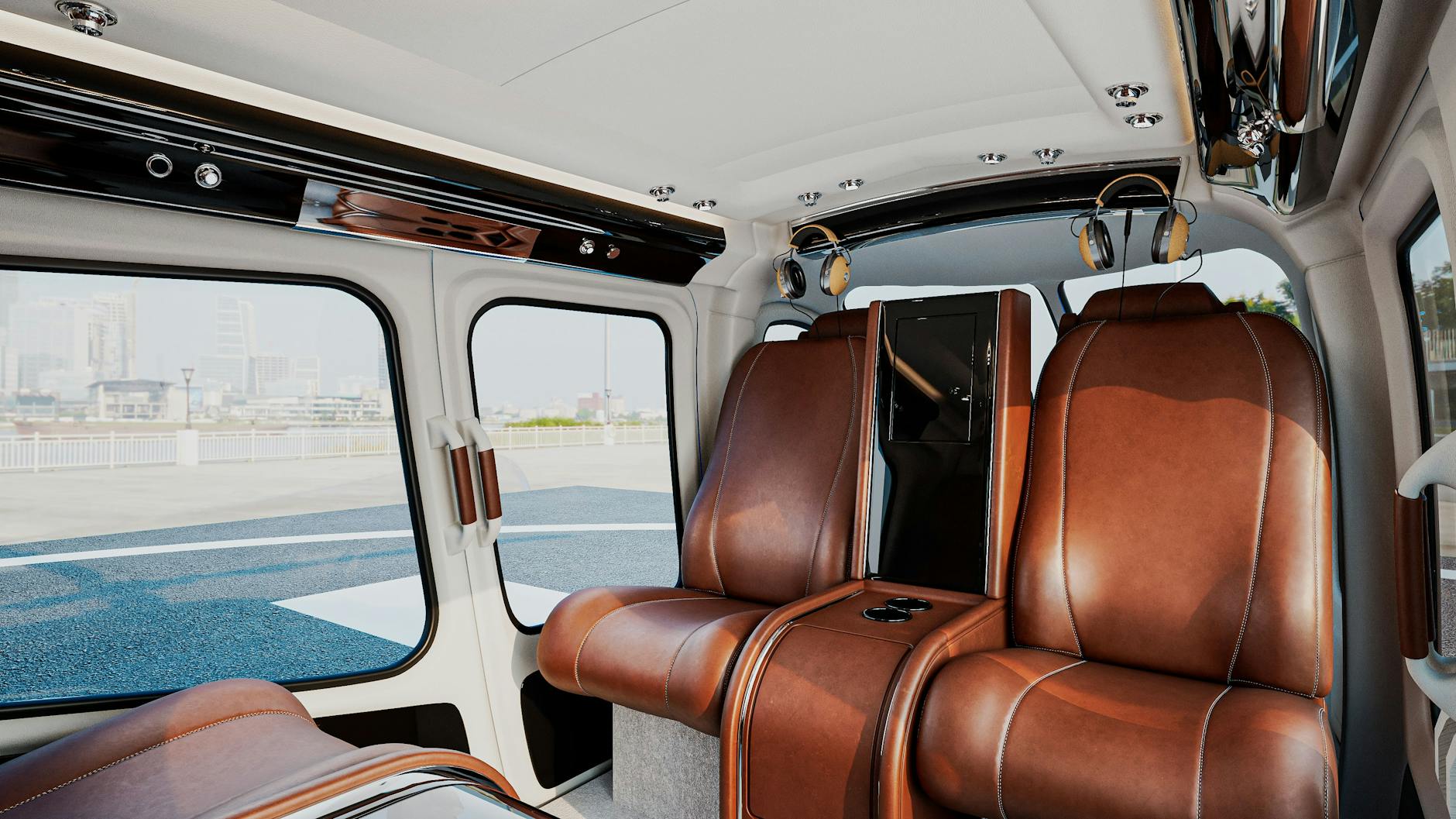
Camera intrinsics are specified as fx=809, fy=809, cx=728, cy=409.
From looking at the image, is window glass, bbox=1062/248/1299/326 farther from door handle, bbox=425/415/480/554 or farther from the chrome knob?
the chrome knob

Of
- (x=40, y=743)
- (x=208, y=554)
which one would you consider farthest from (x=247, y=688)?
(x=208, y=554)

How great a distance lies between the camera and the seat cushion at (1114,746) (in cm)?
159

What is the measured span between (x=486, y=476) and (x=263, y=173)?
118cm

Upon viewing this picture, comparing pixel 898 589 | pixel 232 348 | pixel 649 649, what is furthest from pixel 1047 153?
pixel 232 348

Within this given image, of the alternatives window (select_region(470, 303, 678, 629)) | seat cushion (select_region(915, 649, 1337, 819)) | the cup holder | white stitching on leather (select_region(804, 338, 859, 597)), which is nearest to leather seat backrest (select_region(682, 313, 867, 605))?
white stitching on leather (select_region(804, 338, 859, 597))

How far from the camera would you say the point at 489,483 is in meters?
2.84

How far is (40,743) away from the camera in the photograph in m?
2.01

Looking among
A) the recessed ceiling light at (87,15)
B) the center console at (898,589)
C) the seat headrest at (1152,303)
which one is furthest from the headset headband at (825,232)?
the recessed ceiling light at (87,15)

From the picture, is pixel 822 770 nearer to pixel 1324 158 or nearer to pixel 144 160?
pixel 1324 158

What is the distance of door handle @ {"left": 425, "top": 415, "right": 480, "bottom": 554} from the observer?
9.11 feet

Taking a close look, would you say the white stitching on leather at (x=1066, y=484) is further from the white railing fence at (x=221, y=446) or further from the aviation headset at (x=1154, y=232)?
the white railing fence at (x=221, y=446)

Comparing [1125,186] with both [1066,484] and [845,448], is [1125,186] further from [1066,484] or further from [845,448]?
[845,448]

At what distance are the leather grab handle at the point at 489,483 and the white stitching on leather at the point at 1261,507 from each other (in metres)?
2.27

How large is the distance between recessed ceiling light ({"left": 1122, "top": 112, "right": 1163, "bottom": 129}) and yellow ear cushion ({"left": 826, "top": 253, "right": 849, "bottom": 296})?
125 centimetres
